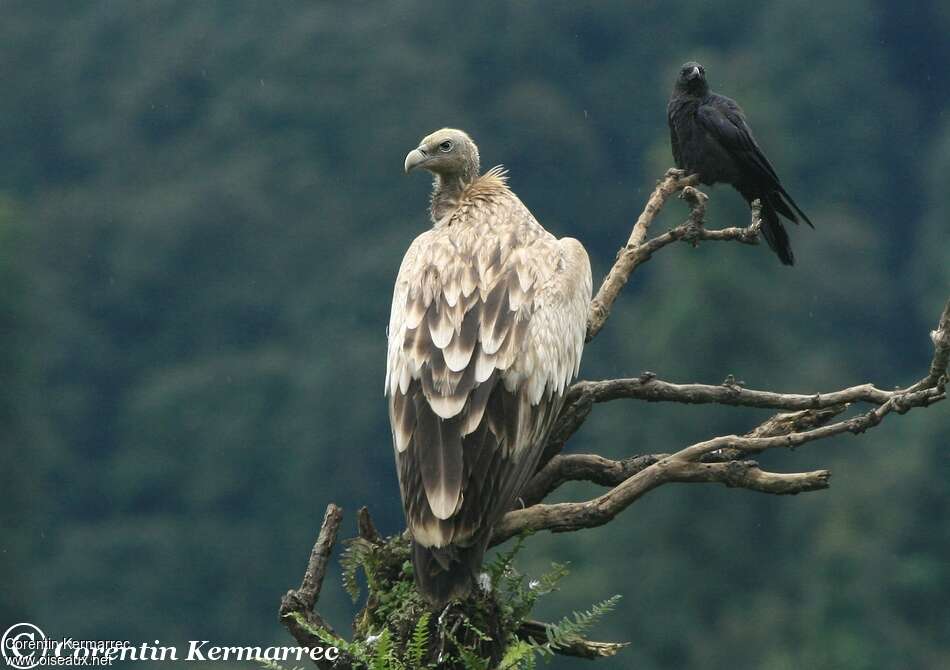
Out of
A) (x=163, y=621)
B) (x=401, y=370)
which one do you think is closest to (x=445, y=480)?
(x=401, y=370)

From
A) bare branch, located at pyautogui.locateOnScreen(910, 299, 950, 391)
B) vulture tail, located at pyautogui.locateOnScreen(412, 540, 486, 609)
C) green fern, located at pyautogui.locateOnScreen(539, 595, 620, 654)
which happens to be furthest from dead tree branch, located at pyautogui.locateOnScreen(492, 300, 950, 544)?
vulture tail, located at pyautogui.locateOnScreen(412, 540, 486, 609)

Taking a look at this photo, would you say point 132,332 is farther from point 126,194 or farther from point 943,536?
point 943,536

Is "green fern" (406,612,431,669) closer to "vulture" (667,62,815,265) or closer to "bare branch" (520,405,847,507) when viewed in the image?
"bare branch" (520,405,847,507)

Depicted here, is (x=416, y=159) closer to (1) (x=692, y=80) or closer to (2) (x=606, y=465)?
(2) (x=606, y=465)

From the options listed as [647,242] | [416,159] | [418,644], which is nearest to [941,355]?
[647,242]

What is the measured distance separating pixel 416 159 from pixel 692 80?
4175mm

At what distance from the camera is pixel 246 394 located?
223 ft

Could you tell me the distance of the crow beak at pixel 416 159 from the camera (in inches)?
376

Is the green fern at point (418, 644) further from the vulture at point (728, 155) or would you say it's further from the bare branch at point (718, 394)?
the vulture at point (728, 155)

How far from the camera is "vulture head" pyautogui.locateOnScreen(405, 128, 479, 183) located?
9.62 m

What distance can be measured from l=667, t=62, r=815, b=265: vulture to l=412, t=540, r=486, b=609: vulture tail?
515 cm

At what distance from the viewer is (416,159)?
31.4 ft

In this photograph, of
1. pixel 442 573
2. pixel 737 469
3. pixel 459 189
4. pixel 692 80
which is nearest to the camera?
pixel 442 573

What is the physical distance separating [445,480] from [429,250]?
5.50ft
